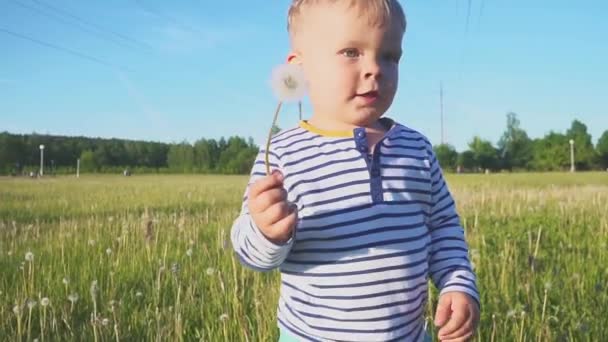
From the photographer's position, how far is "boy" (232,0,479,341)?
5.72ft

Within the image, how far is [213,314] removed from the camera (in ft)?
11.2

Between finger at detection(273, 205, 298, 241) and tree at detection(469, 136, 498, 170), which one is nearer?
finger at detection(273, 205, 298, 241)

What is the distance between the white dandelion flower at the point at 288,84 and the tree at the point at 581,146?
8210cm

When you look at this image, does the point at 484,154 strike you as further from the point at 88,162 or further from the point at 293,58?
the point at 293,58

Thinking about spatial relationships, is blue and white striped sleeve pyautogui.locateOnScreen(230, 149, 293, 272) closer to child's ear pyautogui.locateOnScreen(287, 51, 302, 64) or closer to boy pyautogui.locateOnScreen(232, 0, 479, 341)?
boy pyautogui.locateOnScreen(232, 0, 479, 341)

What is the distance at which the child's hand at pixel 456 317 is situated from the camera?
5.88 feet

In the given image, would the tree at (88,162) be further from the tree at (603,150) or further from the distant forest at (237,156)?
the tree at (603,150)

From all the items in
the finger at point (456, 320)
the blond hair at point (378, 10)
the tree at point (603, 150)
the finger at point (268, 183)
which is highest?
the tree at point (603, 150)

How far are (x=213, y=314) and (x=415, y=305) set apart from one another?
184 centimetres

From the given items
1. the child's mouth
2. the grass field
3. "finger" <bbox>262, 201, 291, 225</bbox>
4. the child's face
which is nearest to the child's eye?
the child's face

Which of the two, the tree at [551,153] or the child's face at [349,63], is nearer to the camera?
the child's face at [349,63]

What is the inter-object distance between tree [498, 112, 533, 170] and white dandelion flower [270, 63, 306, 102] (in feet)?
283

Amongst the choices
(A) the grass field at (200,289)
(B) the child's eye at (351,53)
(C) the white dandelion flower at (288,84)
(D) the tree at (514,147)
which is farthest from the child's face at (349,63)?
(D) the tree at (514,147)

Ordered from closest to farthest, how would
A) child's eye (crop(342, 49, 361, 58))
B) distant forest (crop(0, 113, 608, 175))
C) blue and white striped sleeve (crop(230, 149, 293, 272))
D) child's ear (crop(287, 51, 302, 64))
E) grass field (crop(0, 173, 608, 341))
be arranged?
blue and white striped sleeve (crop(230, 149, 293, 272)) → child's eye (crop(342, 49, 361, 58)) → child's ear (crop(287, 51, 302, 64)) → grass field (crop(0, 173, 608, 341)) → distant forest (crop(0, 113, 608, 175))
